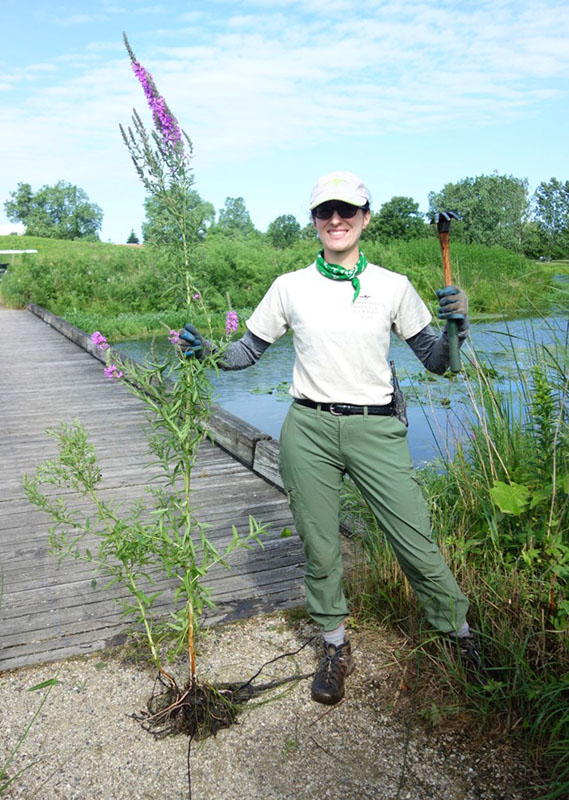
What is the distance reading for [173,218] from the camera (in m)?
2.38

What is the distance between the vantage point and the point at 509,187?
360 cm

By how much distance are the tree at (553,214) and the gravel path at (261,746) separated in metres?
1.93

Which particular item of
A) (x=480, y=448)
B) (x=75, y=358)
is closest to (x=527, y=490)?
(x=480, y=448)

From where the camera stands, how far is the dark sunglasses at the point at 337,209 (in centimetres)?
254

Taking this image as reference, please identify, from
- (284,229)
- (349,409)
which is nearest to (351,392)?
(349,409)

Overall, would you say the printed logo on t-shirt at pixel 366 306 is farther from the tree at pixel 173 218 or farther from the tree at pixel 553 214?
the tree at pixel 553 214

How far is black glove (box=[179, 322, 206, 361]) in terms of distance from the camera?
2465 mm

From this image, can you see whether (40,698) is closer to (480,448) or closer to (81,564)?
(81,564)

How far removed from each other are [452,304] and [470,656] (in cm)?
125

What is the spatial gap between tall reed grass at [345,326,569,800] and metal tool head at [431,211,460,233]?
79cm

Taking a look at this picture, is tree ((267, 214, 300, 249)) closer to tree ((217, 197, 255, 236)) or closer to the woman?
tree ((217, 197, 255, 236))

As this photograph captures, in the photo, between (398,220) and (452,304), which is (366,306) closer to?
(452,304)

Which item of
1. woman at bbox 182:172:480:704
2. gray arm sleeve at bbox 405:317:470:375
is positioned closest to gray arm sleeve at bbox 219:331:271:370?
woman at bbox 182:172:480:704

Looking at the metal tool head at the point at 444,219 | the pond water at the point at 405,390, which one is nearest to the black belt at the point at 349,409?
the metal tool head at the point at 444,219
